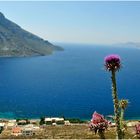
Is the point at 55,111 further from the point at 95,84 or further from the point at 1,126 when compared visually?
the point at 95,84

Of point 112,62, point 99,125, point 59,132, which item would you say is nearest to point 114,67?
point 112,62

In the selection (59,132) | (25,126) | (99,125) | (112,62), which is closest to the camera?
(99,125)

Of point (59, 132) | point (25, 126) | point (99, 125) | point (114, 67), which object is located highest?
point (25, 126)

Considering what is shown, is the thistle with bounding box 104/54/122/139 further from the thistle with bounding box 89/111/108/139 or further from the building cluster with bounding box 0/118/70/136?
the building cluster with bounding box 0/118/70/136

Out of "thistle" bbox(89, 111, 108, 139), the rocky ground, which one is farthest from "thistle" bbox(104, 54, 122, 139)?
the rocky ground

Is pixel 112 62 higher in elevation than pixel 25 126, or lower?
lower

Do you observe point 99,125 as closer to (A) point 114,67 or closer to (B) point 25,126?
(A) point 114,67

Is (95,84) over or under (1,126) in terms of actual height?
over

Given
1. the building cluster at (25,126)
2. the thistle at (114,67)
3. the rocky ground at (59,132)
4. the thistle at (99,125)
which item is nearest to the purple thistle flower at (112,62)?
the thistle at (114,67)

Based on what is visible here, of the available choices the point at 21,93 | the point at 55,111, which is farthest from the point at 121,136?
the point at 21,93

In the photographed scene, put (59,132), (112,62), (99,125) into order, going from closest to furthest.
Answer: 1. (99,125)
2. (112,62)
3. (59,132)

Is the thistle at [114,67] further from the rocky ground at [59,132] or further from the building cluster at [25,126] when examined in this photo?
the building cluster at [25,126]
